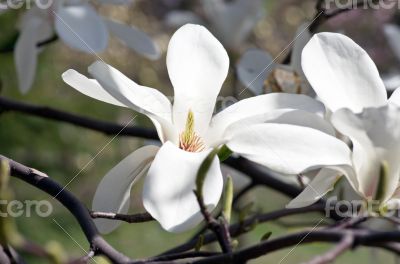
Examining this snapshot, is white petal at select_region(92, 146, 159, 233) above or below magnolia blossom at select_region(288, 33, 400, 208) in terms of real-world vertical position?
below

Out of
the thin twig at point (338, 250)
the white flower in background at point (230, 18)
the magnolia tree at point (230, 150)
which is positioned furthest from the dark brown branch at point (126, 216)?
the white flower in background at point (230, 18)

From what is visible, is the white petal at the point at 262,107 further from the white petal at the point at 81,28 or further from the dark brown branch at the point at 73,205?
the white petal at the point at 81,28

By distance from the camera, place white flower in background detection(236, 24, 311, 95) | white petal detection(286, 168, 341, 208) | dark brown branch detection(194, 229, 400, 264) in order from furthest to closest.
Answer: white flower in background detection(236, 24, 311, 95) → white petal detection(286, 168, 341, 208) → dark brown branch detection(194, 229, 400, 264)

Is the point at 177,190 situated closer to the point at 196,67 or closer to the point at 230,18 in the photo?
the point at 196,67

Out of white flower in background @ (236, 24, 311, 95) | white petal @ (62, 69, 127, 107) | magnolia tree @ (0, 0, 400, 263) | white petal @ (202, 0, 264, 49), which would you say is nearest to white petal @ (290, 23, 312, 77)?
white flower in background @ (236, 24, 311, 95)

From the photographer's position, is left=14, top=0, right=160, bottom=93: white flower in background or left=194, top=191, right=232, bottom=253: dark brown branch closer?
left=194, top=191, right=232, bottom=253: dark brown branch

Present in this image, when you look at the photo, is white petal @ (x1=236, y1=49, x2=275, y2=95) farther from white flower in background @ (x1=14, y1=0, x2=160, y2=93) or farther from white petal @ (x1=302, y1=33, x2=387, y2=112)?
white petal @ (x1=302, y1=33, x2=387, y2=112)

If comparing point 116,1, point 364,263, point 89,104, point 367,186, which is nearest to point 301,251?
point 364,263

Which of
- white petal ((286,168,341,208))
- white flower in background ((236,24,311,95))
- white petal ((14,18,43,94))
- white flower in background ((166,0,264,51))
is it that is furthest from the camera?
white flower in background ((166,0,264,51))
